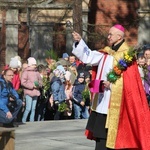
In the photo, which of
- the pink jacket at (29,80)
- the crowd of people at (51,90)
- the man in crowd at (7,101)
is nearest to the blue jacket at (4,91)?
the man in crowd at (7,101)

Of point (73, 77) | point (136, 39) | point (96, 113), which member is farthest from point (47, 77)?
point (136, 39)

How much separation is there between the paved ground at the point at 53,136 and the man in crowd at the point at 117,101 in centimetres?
300

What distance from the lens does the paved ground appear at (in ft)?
42.6

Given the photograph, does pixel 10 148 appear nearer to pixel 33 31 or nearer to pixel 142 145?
pixel 142 145

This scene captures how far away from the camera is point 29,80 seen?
17562 mm

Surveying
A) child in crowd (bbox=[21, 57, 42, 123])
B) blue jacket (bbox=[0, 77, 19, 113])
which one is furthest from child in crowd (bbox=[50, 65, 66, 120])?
blue jacket (bbox=[0, 77, 19, 113])

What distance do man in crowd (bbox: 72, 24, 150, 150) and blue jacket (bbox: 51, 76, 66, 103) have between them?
26.8ft

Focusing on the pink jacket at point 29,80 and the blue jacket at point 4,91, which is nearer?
the blue jacket at point 4,91

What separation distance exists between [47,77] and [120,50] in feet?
29.9

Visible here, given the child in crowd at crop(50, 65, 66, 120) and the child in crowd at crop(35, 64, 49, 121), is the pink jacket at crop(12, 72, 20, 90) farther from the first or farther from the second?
the child in crowd at crop(50, 65, 66, 120)

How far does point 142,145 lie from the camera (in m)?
9.73

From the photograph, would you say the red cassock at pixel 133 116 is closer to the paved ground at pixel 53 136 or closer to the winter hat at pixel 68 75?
the paved ground at pixel 53 136

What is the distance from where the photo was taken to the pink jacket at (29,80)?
17.5 m

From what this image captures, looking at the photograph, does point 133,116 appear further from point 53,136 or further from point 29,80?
point 29,80
